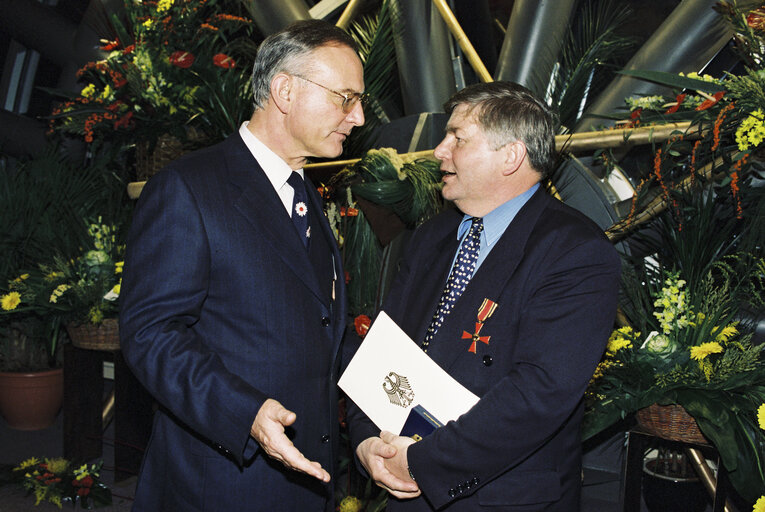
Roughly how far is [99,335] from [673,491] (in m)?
2.64

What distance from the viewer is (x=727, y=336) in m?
2.18

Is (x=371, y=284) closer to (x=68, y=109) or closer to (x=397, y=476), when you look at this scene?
(x=397, y=476)

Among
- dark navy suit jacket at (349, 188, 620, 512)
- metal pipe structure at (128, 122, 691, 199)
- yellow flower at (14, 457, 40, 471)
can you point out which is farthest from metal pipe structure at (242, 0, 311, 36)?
dark navy suit jacket at (349, 188, 620, 512)

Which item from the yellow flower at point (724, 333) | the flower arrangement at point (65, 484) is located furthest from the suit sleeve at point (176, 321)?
the flower arrangement at point (65, 484)

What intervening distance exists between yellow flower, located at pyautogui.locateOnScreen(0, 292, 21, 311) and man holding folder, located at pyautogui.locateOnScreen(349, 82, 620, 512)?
95.6 inches

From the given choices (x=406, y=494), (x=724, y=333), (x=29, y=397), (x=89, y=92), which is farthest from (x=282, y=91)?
(x=29, y=397)

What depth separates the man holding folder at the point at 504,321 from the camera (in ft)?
4.63

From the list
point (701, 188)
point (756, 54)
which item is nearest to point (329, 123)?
point (701, 188)

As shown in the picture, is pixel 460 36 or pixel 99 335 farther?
pixel 460 36

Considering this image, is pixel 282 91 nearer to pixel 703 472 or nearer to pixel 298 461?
pixel 298 461

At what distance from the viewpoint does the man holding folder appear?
55.6 inches

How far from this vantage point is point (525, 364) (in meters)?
1.44

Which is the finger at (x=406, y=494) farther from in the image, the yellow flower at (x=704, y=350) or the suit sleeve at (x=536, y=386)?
the yellow flower at (x=704, y=350)

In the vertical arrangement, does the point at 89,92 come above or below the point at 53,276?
above
